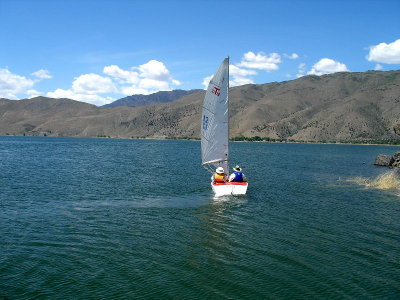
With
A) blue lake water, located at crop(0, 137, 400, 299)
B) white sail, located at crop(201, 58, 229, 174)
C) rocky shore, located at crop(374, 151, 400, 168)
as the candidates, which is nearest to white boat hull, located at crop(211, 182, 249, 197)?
blue lake water, located at crop(0, 137, 400, 299)

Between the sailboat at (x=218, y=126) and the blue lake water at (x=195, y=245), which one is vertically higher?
the sailboat at (x=218, y=126)

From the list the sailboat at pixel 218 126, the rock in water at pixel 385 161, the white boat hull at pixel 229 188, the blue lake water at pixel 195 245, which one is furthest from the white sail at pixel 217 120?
the rock in water at pixel 385 161

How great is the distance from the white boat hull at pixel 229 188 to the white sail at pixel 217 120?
2771 millimetres

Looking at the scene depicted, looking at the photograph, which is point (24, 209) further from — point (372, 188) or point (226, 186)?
point (372, 188)

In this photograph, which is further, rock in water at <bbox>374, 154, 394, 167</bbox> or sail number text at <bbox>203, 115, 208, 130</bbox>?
rock in water at <bbox>374, 154, 394, 167</bbox>

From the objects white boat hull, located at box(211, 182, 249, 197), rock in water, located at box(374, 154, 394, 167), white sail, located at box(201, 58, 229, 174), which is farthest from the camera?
rock in water, located at box(374, 154, 394, 167)

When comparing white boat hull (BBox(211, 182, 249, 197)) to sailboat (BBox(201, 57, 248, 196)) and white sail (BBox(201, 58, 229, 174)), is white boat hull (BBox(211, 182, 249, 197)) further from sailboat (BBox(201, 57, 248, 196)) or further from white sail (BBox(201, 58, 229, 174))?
white sail (BBox(201, 58, 229, 174))

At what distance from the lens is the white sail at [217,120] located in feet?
91.7

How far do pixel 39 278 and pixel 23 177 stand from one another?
1066 inches

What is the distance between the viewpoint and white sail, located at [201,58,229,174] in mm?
27938

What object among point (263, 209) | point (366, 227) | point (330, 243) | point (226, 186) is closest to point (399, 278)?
point (330, 243)

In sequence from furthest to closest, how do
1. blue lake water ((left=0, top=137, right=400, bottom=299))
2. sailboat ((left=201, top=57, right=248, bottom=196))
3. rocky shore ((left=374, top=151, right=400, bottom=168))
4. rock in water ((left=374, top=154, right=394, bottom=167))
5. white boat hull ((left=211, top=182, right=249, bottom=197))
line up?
rock in water ((left=374, top=154, right=394, bottom=167)) < rocky shore ((left=374, top=151, right=400, bottom=168)) < sailboat ((left=201, top=57, right=248, bottom=196)) < white boat hull ((left=211, top=182, right=249, bottom=197)) < blue lake water ((left=0, top=137, right=400, bottom=299))

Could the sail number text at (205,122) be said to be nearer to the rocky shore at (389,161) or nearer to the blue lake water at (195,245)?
the blue lake water at (195,245)

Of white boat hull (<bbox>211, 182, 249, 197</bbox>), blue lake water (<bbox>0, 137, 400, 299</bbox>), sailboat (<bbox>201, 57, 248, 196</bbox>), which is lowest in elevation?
blue lake water (<bbox>0, 137, 400, 299</bbox>)
